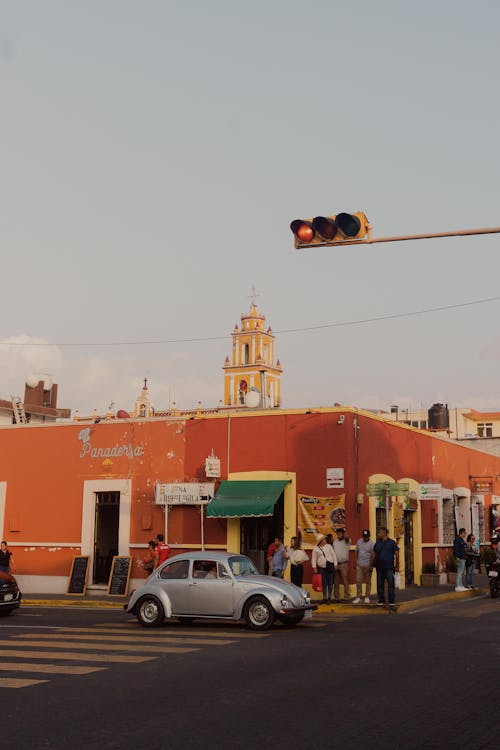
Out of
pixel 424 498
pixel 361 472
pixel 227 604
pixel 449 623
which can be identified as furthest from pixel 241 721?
pixel 424 498

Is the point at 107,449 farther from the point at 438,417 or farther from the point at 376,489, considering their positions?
the point at 438,417

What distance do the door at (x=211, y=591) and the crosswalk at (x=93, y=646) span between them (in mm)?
381

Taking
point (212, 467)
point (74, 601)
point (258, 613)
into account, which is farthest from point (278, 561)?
point (74, 601)

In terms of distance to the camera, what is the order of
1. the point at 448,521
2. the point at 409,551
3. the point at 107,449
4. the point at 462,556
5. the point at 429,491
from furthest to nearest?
the point at 448,521
the point at 409,551
the point at 429,491
the point at 107,449
the point at 462,556

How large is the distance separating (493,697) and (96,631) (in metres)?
9.52

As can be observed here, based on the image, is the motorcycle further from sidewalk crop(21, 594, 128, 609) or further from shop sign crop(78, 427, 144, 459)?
shop sign crop(78, 427, 144, 459)

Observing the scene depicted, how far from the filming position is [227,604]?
1750cm

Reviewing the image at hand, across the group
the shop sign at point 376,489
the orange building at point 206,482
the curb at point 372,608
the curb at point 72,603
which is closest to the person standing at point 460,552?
the orange building at point 206,482

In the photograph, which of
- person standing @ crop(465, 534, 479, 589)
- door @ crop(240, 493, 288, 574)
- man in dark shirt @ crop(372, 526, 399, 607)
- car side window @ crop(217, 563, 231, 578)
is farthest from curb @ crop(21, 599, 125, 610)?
person standing @ crop(465, 534, 479, 589)

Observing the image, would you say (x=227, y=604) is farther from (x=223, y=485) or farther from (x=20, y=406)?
(x=20, y=406)

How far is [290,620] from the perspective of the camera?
1758 centimetres

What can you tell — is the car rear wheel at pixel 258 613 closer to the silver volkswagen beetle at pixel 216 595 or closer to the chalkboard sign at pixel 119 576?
the silver volkswagen beetle at pixel 216 595

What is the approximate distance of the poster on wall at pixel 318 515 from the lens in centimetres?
2497

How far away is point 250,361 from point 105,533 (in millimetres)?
81614
